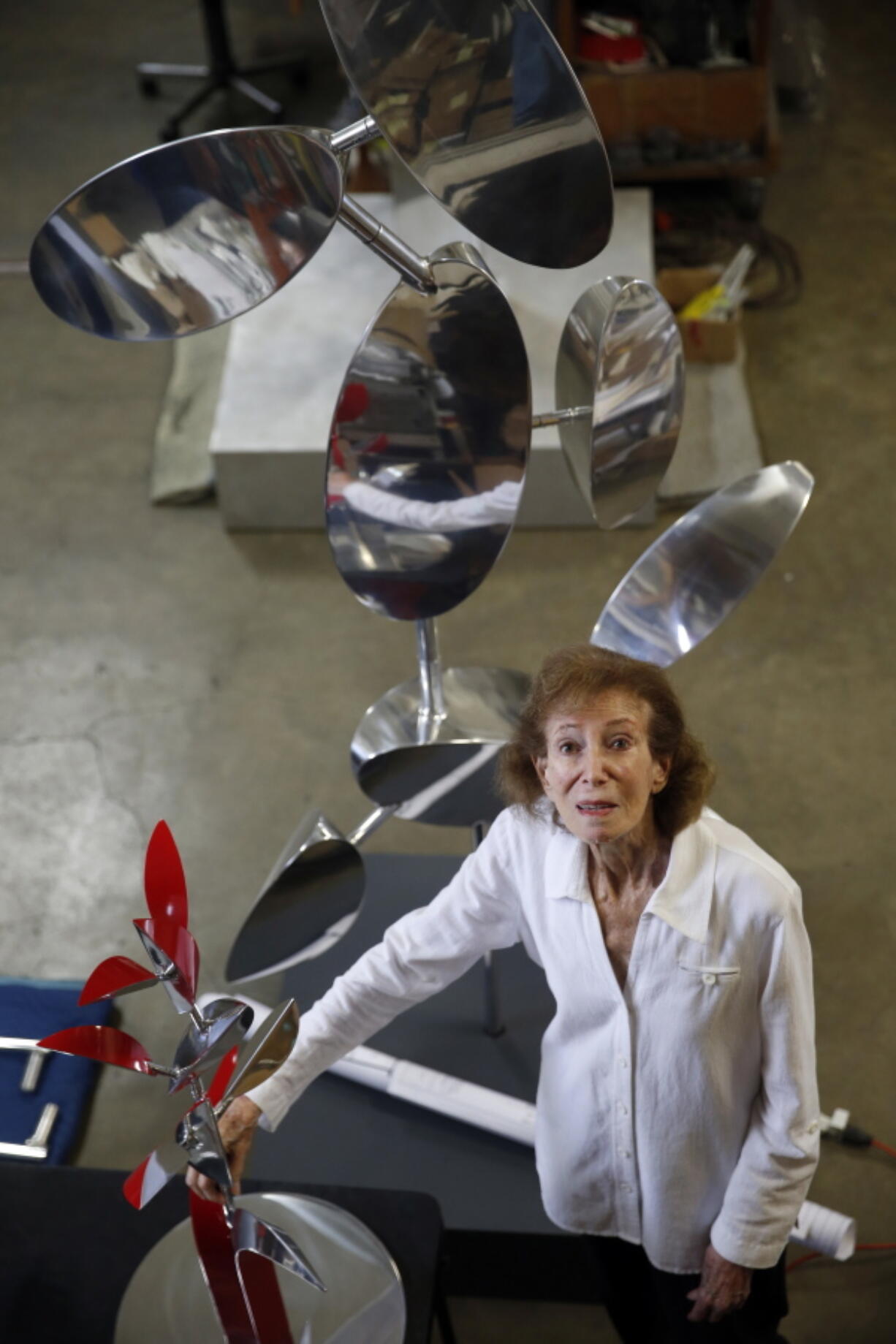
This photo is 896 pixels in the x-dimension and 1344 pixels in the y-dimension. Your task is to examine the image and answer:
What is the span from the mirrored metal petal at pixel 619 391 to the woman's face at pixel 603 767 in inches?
11.6

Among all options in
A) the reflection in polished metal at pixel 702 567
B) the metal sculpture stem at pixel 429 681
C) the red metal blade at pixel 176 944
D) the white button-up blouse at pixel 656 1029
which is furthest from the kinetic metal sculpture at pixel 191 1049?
the reflection in polished metal at pixel 702 567

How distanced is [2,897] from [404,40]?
2299mm

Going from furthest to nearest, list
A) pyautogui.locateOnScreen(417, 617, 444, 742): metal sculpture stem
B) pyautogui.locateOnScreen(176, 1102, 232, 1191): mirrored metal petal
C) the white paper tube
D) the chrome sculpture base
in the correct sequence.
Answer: the white paper tube, pyautogui.locateOnScreen(417, 617, 444, 742): metal sculpture stem, the chrome sculpture base, pyautogui.locateOnScreen(176, 1102, 232, 1191): mirrored metal petal

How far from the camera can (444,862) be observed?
2.93 m

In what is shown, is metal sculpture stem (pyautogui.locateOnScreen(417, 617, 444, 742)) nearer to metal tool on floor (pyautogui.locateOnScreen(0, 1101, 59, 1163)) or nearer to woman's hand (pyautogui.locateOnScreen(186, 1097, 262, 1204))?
woman's hand (pyautogui.locateOnScreen(186, 1097, 262, 1204))

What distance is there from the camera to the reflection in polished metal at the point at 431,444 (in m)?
1.56

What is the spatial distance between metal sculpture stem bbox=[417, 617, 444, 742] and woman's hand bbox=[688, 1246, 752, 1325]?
760mm

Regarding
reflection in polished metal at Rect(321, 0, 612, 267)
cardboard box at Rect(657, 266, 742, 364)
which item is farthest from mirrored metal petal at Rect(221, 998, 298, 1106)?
cardboard box at Rect(657, 266, 742, 364)

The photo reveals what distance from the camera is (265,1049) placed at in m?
Result: 1.43

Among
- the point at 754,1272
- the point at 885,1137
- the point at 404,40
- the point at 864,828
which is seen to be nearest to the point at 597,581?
the point at 864,828

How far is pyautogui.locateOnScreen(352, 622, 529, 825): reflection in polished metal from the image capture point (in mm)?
1963

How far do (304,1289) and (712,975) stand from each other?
0.61m

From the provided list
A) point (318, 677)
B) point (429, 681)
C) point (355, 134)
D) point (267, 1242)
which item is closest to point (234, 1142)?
point (267, 1242)

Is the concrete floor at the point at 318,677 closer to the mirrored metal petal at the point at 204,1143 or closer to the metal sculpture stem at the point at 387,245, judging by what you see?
the mirrored metal petal at the point at 204,1143
